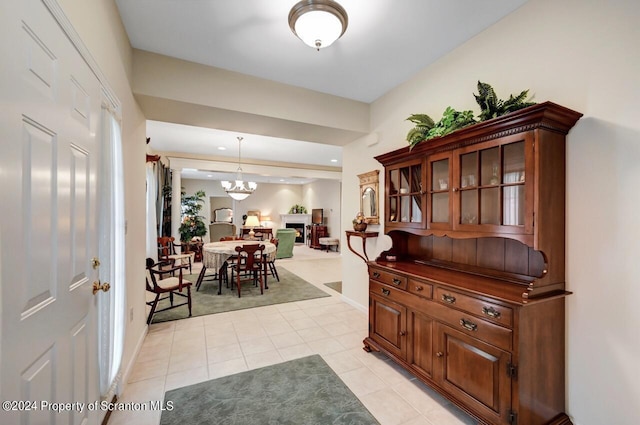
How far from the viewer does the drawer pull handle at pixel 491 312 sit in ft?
5.23

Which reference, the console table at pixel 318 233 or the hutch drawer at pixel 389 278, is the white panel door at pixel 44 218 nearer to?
the hutch drawer at pixel 389 278

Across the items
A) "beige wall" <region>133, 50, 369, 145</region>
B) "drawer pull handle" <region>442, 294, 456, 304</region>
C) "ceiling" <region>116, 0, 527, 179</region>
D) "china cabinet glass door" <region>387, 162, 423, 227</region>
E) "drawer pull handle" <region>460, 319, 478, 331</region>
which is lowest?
"drawer pull handle" <region>460, 319, 478, 331</region>

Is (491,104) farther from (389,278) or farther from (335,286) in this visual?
(335,286)

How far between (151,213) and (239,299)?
7.25 feet

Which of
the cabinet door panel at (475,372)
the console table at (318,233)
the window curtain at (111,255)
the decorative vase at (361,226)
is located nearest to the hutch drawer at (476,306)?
the cabinet door panel at (475,372)

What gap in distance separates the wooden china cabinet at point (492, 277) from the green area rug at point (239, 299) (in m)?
2.39

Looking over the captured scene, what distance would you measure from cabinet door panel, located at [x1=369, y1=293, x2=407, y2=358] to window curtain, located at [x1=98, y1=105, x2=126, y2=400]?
6.73 feet

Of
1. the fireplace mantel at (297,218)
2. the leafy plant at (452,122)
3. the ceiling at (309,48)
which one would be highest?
the ceiling at (309,48)

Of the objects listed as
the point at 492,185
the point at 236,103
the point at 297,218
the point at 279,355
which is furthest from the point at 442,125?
the point at 297,218

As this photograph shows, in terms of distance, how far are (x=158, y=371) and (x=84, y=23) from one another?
2.56 meters

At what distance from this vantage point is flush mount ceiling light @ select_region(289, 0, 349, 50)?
5.79 feet

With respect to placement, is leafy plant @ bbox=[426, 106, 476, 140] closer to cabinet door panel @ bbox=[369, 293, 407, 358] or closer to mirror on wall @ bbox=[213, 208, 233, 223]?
cabinet door panel @ bbox=[369, 293, 407, 358]

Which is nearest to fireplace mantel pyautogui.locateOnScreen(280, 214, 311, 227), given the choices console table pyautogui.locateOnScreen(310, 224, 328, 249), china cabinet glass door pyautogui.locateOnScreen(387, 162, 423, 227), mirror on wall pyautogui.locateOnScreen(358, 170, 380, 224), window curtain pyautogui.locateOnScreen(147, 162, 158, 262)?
console table pyautogui.locateOnScreen(310, 224, 328, 249)

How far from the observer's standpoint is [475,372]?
5.62 feet
